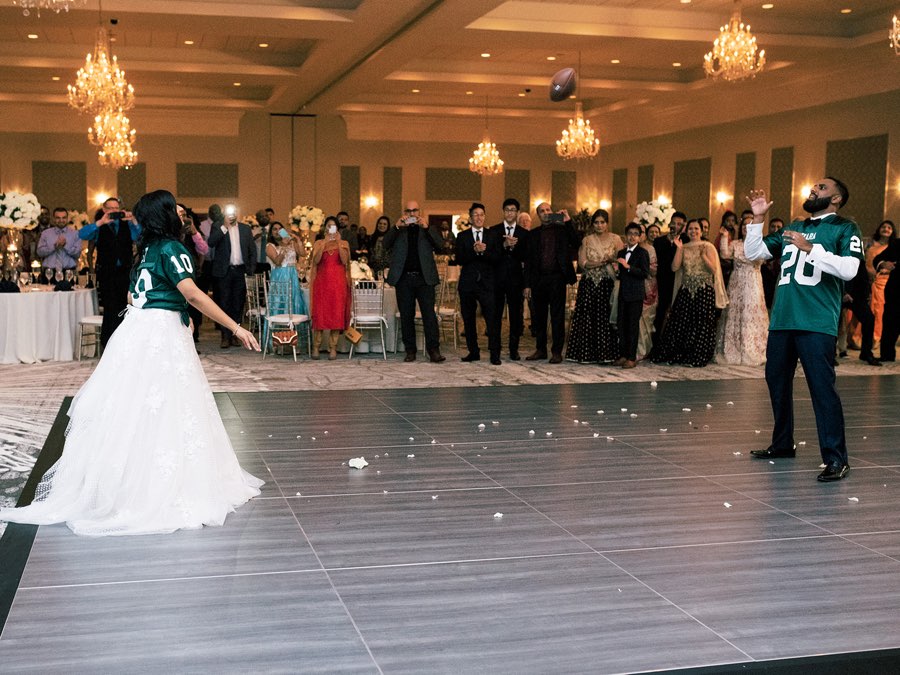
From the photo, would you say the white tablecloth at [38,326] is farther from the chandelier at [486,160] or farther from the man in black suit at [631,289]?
the chandelier at [486,160]

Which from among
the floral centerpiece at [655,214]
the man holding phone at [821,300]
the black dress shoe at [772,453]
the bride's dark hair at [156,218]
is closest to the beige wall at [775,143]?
the floral centerpiece at [655,214]

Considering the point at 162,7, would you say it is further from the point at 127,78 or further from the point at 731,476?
the point at 731,476

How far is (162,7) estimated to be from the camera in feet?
40.7

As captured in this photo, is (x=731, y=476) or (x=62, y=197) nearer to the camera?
(x=731, y=476)

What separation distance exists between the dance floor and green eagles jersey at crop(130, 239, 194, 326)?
108cm

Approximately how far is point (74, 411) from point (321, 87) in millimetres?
14962

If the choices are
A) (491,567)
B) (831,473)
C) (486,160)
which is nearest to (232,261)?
(831,473)

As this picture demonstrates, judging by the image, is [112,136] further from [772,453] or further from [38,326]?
[772,453]

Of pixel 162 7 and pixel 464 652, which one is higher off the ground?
pixel 162 7

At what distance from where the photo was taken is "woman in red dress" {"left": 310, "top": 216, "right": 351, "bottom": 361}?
36.0ft

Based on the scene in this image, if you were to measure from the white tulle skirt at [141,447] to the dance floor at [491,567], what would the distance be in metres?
0.14

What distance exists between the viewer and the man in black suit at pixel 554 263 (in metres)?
10.9

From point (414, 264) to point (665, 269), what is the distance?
284 cm

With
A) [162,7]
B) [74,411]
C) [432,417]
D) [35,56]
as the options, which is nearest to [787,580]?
[74,411]
